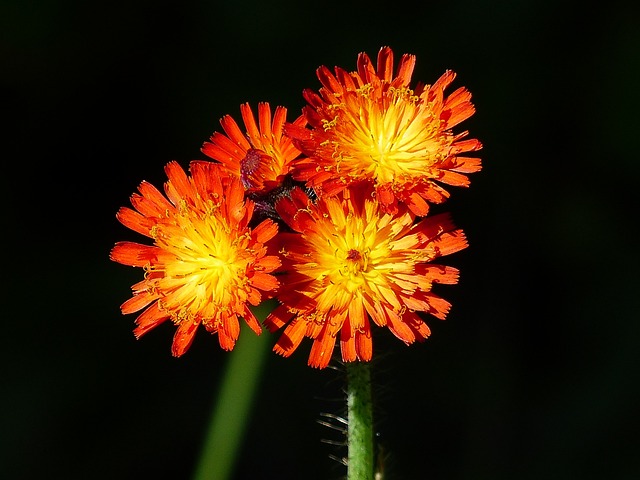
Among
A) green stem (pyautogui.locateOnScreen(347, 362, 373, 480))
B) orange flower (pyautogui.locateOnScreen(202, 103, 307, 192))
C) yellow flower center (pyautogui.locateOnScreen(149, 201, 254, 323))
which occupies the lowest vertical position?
green stem (pyautogui.locateOnScreen(347, 362, 373, 480))

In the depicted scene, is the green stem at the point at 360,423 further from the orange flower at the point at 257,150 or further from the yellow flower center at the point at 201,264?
the orange flower at the point at 257,150

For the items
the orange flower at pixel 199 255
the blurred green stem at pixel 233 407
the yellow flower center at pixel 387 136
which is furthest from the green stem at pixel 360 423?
the blurred green stem at pixel 233 407

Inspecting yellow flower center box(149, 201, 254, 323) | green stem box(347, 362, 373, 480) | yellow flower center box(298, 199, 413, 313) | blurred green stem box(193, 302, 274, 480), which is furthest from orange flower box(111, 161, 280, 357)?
blurred green stem box(193, 302, 274, 480)

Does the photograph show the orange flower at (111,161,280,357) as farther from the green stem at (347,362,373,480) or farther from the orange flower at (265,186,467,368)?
the green stem at (347,362,373,480)

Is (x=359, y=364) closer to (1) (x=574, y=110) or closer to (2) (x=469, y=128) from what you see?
(2) (x=469, y=128)

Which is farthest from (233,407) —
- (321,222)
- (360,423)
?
(321,222)

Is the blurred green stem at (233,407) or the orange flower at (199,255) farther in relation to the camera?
the blurred green stem at (233,407)

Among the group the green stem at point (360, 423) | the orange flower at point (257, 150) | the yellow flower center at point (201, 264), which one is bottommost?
the green stem at point (360, 423)
